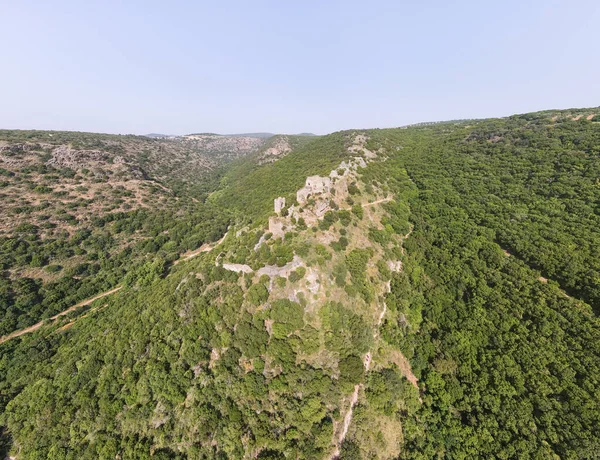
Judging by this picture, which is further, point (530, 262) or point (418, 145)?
point (418, 145)

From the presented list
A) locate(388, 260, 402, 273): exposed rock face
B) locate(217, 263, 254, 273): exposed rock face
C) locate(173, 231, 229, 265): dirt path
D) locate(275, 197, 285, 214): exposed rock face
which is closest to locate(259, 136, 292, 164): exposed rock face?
locate(173, 231, 229, 265): dirt path

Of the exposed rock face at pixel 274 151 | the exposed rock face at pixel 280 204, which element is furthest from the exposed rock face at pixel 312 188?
the exposed rock face at pixel 274 151

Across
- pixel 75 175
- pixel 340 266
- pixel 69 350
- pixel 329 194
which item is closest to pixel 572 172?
pixel 329 194

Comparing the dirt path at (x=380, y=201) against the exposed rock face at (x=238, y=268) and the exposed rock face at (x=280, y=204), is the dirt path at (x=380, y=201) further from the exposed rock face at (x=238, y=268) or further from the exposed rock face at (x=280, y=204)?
the exposed rock face at (x=238, y=268)

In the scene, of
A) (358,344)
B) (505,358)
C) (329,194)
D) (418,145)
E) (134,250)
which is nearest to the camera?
(505,358)

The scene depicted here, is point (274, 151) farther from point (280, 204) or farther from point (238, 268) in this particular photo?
point (238, 268)

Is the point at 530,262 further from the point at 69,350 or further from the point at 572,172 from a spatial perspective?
the point at 69,350

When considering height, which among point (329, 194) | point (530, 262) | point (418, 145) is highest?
point (418, 145)
